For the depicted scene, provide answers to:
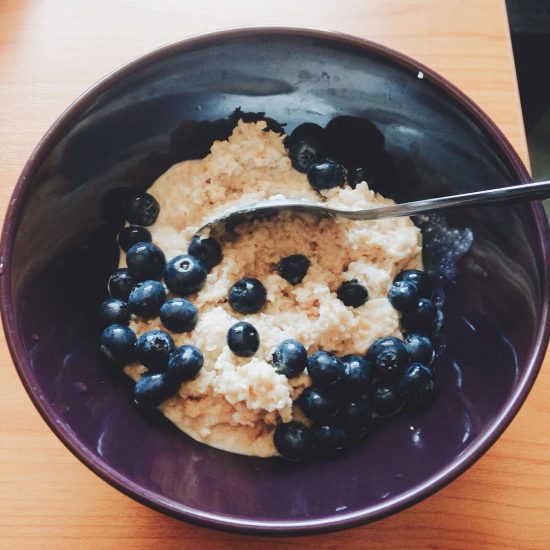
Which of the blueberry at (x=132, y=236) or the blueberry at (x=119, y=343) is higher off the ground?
the blueberry at (x=132, y=236)

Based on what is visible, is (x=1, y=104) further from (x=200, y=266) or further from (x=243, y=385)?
(x=243, y=385)

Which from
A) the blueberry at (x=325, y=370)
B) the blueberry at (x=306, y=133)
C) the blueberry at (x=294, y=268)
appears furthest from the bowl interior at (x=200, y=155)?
the blueberry at (x=294, y=268)

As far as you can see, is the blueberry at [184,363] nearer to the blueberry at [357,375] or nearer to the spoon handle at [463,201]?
the blueberry at [357,375]

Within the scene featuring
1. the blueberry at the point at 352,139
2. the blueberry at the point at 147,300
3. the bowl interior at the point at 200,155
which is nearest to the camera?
the bowl interior at the point at 200,155

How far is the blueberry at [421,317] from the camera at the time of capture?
1036 millimetres

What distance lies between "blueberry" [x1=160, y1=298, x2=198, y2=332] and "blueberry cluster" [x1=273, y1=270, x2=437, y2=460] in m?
0.14

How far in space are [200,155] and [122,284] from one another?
0.28 m

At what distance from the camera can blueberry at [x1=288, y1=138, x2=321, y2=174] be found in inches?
44.0

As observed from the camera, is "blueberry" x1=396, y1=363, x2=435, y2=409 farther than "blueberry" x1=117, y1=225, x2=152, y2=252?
No

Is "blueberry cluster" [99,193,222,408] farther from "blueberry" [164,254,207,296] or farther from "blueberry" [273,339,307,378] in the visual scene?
"blueberry" [273,339,307,378]

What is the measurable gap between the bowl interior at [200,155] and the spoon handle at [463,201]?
6 centimetres

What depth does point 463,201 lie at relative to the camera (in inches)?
37.4

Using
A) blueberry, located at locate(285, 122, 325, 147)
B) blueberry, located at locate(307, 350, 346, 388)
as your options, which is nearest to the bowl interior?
blueberry, located at locate(285, 122, 325, 147)

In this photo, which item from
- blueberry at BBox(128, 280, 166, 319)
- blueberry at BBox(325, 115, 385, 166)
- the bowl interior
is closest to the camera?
the bowl interior
